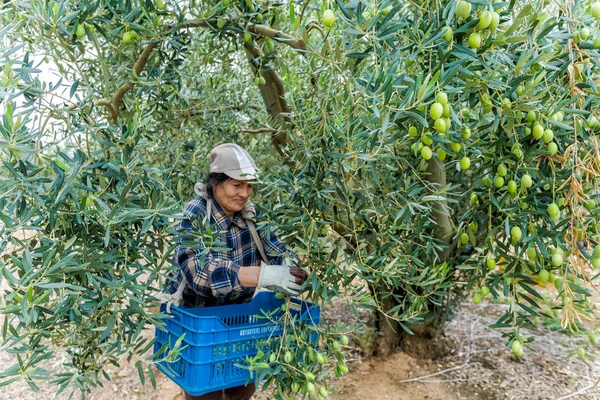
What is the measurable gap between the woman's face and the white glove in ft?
1.40

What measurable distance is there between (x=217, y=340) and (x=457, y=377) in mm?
2037

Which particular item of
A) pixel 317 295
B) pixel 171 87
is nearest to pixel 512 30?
pixel 317 295

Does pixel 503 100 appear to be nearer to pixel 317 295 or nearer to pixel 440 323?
pixel 317 295

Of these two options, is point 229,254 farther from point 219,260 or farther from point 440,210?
point 440,210

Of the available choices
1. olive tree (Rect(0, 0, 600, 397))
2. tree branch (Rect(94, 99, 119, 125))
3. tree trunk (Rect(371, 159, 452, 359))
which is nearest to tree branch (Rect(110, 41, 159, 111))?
olive tree (Rect(0, 0, 600, 397))

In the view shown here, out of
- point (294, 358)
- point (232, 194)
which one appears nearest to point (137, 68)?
point (232, 194)

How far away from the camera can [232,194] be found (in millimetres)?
2357

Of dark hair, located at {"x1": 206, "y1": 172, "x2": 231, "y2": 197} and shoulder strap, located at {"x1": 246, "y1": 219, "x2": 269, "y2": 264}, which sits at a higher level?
dark hair, located at {"x1": 206, "y1": 172, "x2": 231, "y2": 197}

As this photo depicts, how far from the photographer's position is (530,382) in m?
3.14

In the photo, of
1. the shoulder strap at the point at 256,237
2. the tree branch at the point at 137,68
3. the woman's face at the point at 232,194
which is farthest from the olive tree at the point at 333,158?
the shoulder strap at the point at 256,237

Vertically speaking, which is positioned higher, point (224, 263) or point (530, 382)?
point (224, 263)

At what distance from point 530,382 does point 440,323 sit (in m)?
0.69

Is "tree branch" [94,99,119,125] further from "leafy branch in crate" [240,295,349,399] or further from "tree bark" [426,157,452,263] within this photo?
"tree bark" [426,157,452,263]

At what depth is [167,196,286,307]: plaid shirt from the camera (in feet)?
6.97
